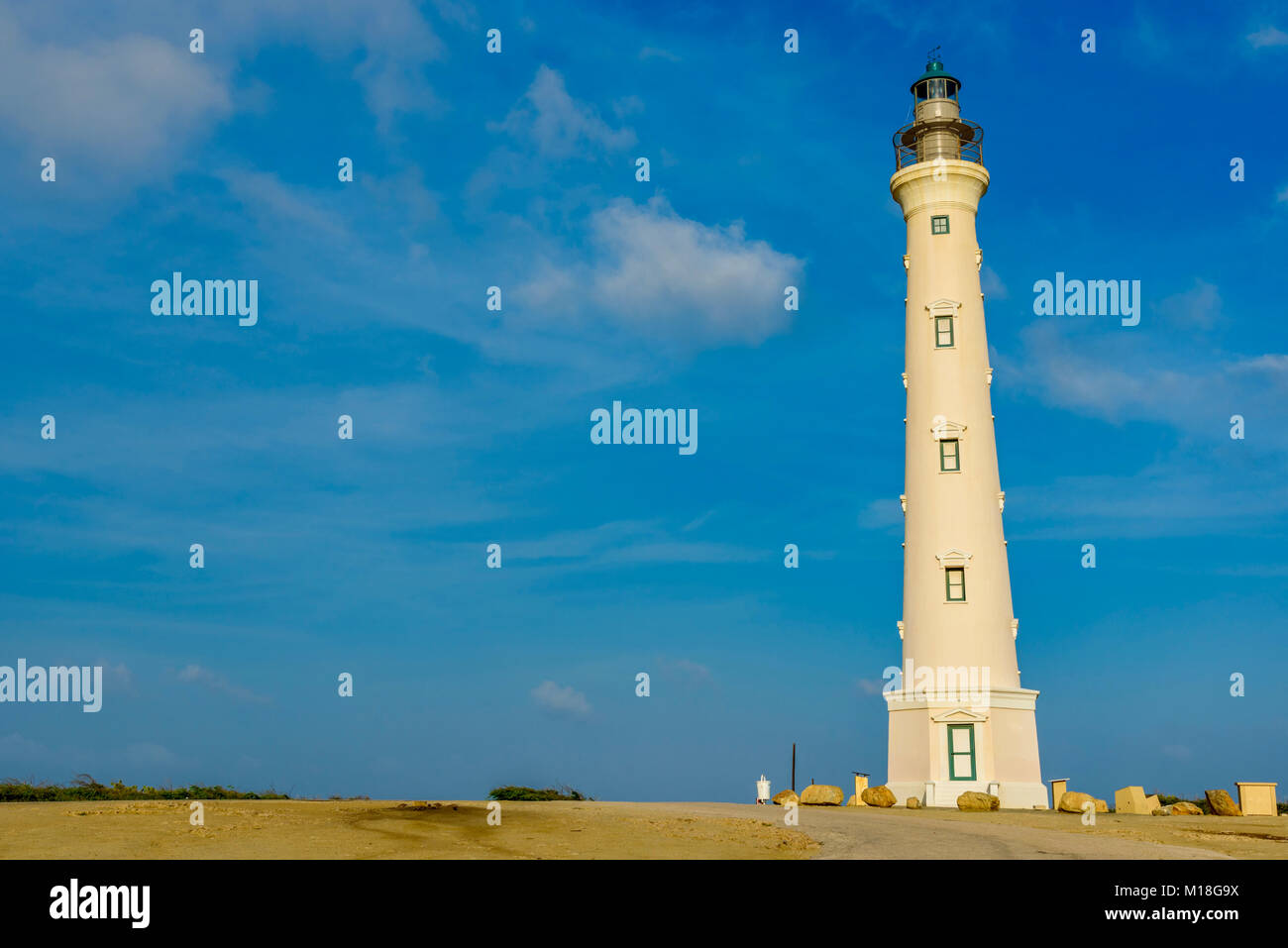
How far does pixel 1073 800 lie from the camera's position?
1480 inches

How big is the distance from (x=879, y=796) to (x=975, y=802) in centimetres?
341

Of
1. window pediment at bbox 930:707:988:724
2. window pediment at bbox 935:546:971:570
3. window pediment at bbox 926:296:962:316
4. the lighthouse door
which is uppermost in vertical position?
window pediment at bbox 926:296:962:316

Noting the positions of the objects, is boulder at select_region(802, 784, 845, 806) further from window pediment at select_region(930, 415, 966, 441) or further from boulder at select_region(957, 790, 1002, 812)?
window pediment at select_region(930, 415, 966, 441)

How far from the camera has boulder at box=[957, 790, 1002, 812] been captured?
36031 millimetres

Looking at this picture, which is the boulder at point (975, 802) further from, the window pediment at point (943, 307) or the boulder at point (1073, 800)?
the window pediment at point (943, 307)

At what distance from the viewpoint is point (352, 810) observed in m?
26.0

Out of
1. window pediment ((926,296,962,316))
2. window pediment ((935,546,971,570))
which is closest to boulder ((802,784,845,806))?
window pediment ((935,546,971,570))

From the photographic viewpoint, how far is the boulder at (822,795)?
37.5 meters

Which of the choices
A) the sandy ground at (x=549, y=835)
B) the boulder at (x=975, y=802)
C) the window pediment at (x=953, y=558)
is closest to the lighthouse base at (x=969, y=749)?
the boulder at (x=975, y=802)

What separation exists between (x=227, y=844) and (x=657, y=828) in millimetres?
8813

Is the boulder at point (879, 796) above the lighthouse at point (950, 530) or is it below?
below

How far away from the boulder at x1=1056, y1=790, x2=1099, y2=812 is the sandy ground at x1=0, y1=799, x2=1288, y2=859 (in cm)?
691

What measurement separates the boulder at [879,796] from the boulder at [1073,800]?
552 cm
